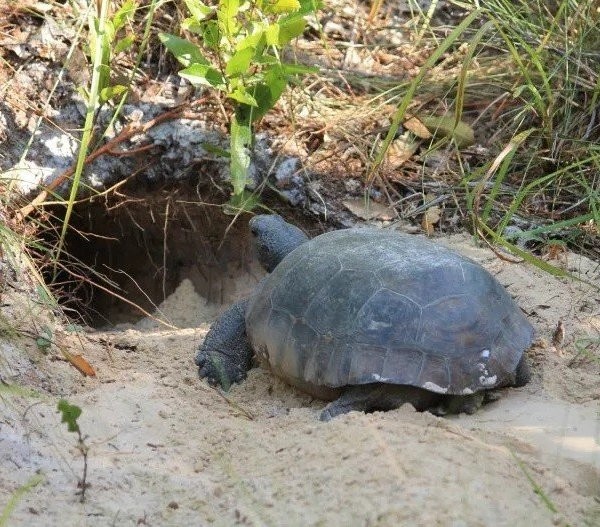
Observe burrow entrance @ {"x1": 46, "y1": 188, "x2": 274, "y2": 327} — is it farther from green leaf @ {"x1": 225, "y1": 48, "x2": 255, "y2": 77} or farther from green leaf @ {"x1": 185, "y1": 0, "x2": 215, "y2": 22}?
green leaf @ {"x1": 185, "y1": 0, "x2": 215, "y2": 22}

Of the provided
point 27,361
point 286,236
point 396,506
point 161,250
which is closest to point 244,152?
point 286,236

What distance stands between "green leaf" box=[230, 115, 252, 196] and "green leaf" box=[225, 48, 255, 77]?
0.34m

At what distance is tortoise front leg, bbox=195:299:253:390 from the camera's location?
4195 millimetres

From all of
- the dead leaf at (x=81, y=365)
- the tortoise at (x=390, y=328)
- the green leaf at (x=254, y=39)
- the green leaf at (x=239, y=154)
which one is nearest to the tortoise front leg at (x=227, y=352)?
the tortoise at (x=390, y=328)

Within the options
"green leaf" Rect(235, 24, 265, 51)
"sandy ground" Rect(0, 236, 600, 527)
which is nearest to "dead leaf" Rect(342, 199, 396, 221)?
"green leaf" Rect(235, 24, 265, 51)

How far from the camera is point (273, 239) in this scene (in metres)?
4.68

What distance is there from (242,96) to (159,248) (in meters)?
1.82

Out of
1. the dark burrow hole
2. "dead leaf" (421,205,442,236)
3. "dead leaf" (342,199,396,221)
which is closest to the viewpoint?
"dead leaf" (421,205,442,236)

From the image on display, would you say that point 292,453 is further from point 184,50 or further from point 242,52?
point 184,50

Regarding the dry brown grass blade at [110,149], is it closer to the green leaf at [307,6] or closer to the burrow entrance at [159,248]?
the burrow entrance at [159,248]

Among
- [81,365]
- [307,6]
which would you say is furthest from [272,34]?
[81,365]

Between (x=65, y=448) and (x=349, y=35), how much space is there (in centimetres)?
434

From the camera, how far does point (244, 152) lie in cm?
512

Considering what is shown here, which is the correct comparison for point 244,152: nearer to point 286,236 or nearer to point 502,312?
point 286,236
